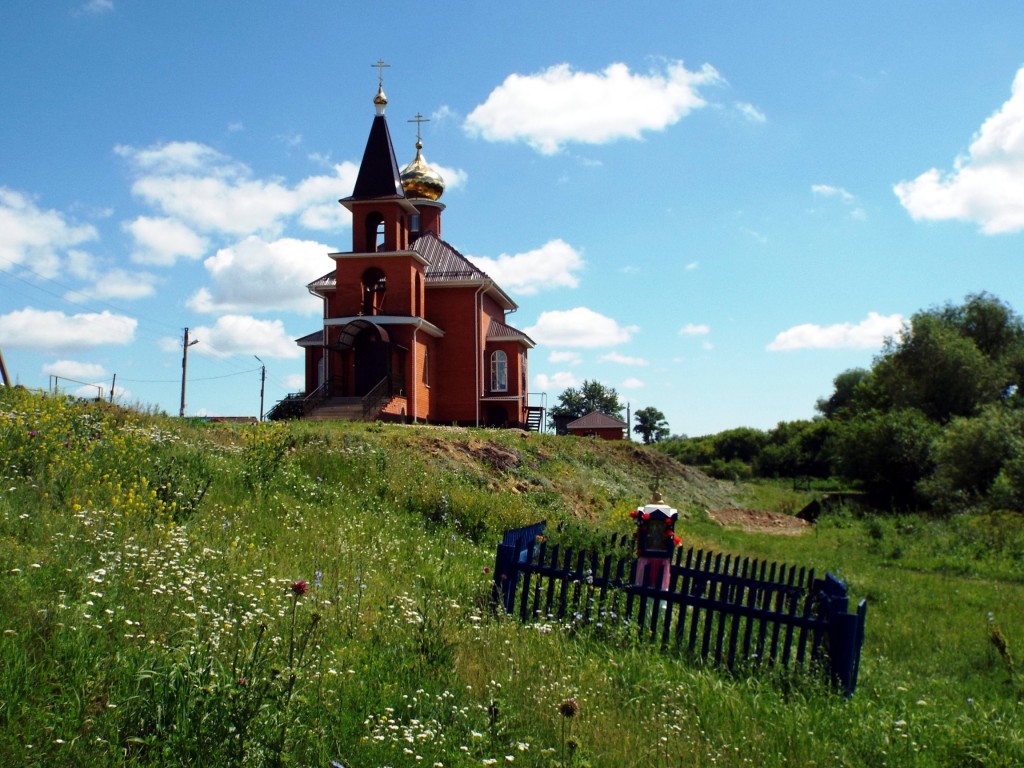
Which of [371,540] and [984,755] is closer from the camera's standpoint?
[984,755]

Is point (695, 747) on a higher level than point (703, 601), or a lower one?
lower

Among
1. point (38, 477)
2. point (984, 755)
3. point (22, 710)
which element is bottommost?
point (984, 755)

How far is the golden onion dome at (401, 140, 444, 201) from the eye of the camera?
33.6 m

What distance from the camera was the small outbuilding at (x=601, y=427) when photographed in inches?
1522

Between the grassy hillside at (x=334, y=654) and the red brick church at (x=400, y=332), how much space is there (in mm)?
14065

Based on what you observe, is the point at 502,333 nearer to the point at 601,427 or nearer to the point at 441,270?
the point at 441,270

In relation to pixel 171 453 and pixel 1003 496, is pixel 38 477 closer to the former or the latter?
pixel 171 453

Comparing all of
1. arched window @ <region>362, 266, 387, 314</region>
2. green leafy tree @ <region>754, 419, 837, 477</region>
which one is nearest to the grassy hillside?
arched window @ <region>362, 266, 387, 314</region>

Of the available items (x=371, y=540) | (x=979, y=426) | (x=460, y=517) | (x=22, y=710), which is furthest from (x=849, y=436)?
(x=22, y=710)

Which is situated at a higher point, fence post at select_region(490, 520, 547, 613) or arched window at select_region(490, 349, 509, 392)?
arched window at select_region(490, 349, 509, 392)

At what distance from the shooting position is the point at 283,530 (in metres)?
8.39

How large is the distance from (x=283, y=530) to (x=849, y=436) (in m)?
33.5

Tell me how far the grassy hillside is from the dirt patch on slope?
10415mm

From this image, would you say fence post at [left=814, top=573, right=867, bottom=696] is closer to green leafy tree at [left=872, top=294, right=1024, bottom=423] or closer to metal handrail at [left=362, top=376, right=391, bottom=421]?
metal handrail at [left=362, top=376, right=391, bottom=421]
